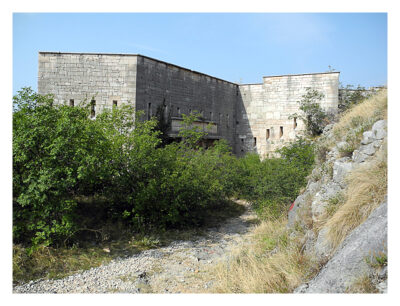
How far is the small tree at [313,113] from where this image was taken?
16.7 meters

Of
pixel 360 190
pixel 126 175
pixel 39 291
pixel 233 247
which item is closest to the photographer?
pixel 360 190

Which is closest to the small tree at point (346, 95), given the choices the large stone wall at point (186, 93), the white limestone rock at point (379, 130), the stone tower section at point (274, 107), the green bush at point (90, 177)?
the stone tower section at point (274, 107)

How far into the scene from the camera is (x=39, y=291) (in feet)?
17.6

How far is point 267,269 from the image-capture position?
5395 millimetres

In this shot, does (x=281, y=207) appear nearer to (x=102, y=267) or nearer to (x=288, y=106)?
→ (x=102, y=267)

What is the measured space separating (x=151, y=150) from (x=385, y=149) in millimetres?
5852

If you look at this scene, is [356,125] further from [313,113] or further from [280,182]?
[313,113]

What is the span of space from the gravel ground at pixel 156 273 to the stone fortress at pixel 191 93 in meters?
5.32

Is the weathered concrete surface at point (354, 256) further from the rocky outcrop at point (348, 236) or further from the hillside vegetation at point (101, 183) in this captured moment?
the hillside vegetation at point (101, 183)

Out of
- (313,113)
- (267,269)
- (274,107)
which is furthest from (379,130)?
(274,107)

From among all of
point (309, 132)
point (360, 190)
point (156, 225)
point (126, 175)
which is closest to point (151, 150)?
point (126, 175)

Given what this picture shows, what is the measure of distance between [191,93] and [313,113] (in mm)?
6958

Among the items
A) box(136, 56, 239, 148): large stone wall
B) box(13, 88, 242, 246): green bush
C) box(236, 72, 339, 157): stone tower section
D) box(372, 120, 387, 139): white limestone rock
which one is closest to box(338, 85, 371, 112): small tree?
box(236, 72, 339, 157): stone tower section

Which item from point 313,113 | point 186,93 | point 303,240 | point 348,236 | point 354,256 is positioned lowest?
point 303,240
